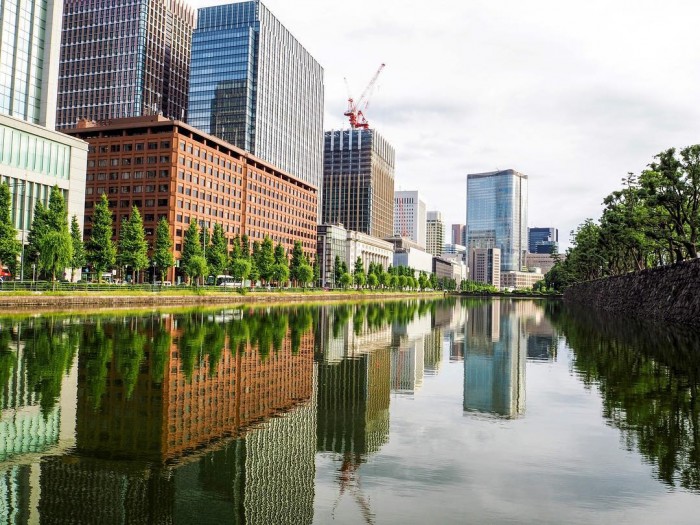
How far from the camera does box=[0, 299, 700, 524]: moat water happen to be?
898 cm

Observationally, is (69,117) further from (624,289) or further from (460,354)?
(460,354)

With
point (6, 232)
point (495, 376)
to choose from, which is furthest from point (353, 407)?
point (6, 232)

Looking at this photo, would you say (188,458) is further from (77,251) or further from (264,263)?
(264,263)

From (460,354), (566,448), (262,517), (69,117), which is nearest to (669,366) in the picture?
(460,354)

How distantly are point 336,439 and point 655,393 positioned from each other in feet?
37.1

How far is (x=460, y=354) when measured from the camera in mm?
30828

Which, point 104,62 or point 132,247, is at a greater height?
point 104,62

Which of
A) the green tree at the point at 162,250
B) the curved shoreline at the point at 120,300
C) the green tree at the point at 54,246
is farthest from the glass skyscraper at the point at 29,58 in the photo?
the curved shoreline at the point at 120,300

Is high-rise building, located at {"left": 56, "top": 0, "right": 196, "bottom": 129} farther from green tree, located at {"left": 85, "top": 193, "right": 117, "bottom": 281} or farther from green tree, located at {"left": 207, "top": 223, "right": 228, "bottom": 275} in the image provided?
green tree, located at {"left": 85, "top": 193, "right": 117, "bottom": 281}

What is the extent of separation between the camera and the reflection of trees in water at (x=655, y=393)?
11727mm

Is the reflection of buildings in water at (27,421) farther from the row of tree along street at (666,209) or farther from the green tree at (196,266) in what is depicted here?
the green tree at (196,266)

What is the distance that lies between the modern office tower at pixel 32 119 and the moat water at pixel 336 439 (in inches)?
Answer: 2808

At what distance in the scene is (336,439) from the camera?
13000 mm

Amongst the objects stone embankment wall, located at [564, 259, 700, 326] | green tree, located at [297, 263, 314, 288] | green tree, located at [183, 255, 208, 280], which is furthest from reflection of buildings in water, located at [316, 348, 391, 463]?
green tree, located at [297, 263, 314, 288]
